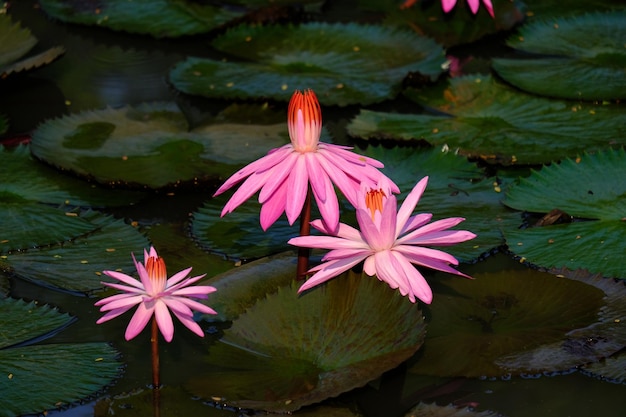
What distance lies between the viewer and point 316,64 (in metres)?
3.54

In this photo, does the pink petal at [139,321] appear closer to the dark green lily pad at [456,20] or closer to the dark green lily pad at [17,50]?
the dark green lily pad at [17,50]

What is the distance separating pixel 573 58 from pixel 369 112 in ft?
2.93

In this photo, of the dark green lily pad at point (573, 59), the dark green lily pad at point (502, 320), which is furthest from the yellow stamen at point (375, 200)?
the dark green lily pad at point (573, 59)

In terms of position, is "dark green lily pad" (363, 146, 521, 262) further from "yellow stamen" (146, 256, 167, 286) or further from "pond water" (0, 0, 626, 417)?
"yellow stamen" (146, 256, 167, 286)

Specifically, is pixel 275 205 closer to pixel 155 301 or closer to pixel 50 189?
pixel 155 301

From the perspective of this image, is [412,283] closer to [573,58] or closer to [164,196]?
[164,196]

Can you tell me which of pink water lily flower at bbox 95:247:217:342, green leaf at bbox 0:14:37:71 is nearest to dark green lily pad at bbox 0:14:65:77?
green leaf at bbox 0:14:37:71

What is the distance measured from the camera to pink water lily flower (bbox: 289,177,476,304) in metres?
1.86

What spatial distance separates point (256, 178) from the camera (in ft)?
6.48

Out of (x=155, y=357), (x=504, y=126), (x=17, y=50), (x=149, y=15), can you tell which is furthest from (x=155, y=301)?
(x=149, y=15)

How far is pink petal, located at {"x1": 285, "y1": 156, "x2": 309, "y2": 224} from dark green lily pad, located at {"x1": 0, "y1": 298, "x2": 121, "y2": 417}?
514 mm

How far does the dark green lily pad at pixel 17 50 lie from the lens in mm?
3428

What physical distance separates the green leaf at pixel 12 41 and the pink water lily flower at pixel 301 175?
192cm

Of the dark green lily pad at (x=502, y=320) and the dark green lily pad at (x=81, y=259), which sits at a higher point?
the dark green lily pad at (x=81, y=259)
